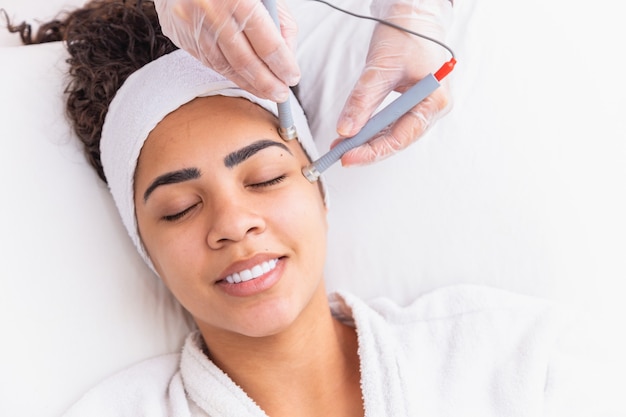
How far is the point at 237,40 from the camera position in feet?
3.96

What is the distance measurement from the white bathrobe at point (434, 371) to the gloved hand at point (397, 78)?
38cm

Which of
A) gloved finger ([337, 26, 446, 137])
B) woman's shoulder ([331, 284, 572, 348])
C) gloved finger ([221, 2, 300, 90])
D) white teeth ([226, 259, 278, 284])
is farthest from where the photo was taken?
woman's shoulder ([331, 284, 572, 348])

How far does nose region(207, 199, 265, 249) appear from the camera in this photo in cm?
129

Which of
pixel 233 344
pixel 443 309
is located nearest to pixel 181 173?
pixel 233 344

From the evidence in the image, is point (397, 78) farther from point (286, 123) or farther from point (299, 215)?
point (299, 215)

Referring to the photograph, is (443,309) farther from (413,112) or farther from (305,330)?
(413,112)

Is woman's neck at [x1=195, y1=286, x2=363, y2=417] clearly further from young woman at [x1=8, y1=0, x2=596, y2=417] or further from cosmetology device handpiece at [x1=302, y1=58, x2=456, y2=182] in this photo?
cosmetology device handpiece at [x1=302, y1=58, x2=456, y2=182]

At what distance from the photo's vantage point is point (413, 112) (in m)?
1.47

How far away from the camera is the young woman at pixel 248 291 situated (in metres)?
1.34

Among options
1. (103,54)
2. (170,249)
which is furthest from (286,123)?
(103,54)

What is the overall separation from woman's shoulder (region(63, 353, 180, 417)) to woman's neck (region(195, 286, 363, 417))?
0.15 metres

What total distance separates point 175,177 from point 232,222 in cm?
16

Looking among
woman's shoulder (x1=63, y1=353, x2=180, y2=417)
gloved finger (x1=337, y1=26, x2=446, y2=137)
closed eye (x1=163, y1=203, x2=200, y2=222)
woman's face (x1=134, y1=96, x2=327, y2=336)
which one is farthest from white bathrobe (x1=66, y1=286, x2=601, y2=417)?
gloved finger (x1=337, y1=26, x2=446, y2=137)

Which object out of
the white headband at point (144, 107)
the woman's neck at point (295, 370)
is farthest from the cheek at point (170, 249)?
the woman's neck at point (295, 370)
